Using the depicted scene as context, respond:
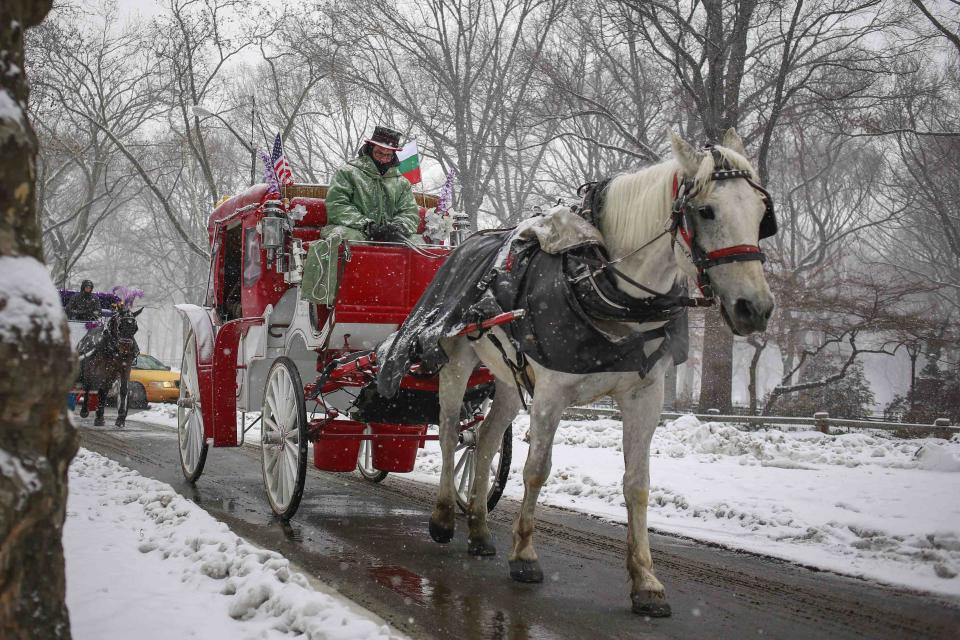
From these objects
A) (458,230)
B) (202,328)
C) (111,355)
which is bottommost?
(111,355)

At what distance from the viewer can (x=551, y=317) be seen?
4547 mm

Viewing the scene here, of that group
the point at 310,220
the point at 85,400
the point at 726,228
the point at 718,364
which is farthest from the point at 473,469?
the point at 85,400

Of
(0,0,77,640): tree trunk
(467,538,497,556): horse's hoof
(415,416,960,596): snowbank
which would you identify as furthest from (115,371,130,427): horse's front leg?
(0,0,77,640): tree trunk

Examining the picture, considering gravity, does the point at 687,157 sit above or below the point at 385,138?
below

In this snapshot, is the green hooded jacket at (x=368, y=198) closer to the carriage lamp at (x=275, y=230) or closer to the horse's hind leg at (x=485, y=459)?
the carriage lamp at (x=275, y=230)

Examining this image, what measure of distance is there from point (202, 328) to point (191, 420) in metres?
0.96

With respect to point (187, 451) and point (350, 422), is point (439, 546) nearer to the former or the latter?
point (350, 422)

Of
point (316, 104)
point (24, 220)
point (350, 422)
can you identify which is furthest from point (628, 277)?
point (316, 104)

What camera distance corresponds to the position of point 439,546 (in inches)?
228

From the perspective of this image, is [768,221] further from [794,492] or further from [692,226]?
[794,492]

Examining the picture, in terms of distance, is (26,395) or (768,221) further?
(768,221)

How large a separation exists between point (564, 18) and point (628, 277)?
18019 millimetres

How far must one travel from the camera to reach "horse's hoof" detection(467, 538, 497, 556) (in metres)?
5.52

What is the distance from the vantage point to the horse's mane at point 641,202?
409 centimetres
